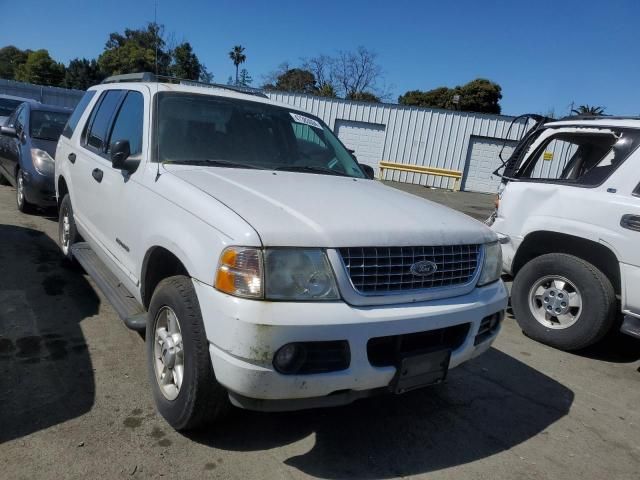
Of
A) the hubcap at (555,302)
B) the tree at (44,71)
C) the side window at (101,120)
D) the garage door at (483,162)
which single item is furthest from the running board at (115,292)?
the tree at (44,71)

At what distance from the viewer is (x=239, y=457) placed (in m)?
2.48

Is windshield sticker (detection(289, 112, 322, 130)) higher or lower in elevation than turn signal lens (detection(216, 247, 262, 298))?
higher

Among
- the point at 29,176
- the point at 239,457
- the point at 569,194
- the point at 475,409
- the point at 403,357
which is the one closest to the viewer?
the point at 403,357

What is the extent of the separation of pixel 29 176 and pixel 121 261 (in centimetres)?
437

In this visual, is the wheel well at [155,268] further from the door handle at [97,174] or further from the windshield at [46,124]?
the windshield at [46,124]

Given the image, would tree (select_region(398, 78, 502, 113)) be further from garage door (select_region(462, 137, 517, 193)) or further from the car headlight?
the car headlight

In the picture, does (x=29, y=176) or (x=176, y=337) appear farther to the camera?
(x=29, y=176)

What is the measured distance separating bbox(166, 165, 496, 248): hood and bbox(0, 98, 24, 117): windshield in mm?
11327

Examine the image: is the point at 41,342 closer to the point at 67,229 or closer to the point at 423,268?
the point at 67,229

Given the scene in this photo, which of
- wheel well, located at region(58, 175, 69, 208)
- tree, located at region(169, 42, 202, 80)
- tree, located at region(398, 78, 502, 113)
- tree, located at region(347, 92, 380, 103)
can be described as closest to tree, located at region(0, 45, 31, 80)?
tree, located at region(169, 42, 202, 80)

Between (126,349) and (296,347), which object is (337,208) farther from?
(126,349)

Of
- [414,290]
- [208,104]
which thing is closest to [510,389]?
[414,290]

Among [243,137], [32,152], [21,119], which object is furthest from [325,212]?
[21,119]

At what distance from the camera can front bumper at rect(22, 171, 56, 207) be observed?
→ 6.63 meters
